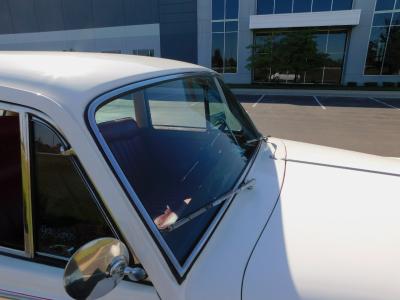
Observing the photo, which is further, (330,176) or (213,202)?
(330,176)

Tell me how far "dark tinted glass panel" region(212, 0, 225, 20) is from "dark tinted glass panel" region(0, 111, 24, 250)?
882 inches

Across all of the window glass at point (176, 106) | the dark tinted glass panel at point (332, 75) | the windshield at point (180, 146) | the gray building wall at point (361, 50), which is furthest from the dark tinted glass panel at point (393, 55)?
the window glass at point (176, 106)

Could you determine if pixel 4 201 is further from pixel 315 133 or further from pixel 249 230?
pixel 315 133

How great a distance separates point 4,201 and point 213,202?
0.93m

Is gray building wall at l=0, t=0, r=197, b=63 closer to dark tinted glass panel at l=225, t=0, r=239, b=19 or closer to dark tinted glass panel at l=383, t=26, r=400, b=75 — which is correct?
dark tinted glass panel at l=225, t=0, r=239, b=19

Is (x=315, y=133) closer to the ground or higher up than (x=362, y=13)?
closer to the ground

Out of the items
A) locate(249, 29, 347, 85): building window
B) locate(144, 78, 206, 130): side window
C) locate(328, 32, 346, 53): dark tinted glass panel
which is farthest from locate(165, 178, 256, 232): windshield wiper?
locate(328, 32, 346, 53): dark tinted glass panel

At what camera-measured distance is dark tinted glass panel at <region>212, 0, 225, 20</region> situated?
2159 cm

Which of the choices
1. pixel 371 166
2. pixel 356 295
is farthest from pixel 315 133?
pixel 356 295

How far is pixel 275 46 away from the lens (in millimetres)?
21266

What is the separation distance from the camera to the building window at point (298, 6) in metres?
19.8

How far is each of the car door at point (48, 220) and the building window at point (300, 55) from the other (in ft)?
69.2

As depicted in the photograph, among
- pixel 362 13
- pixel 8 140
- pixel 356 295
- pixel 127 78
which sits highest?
pixel 362 13

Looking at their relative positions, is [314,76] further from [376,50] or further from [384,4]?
[384,4]
